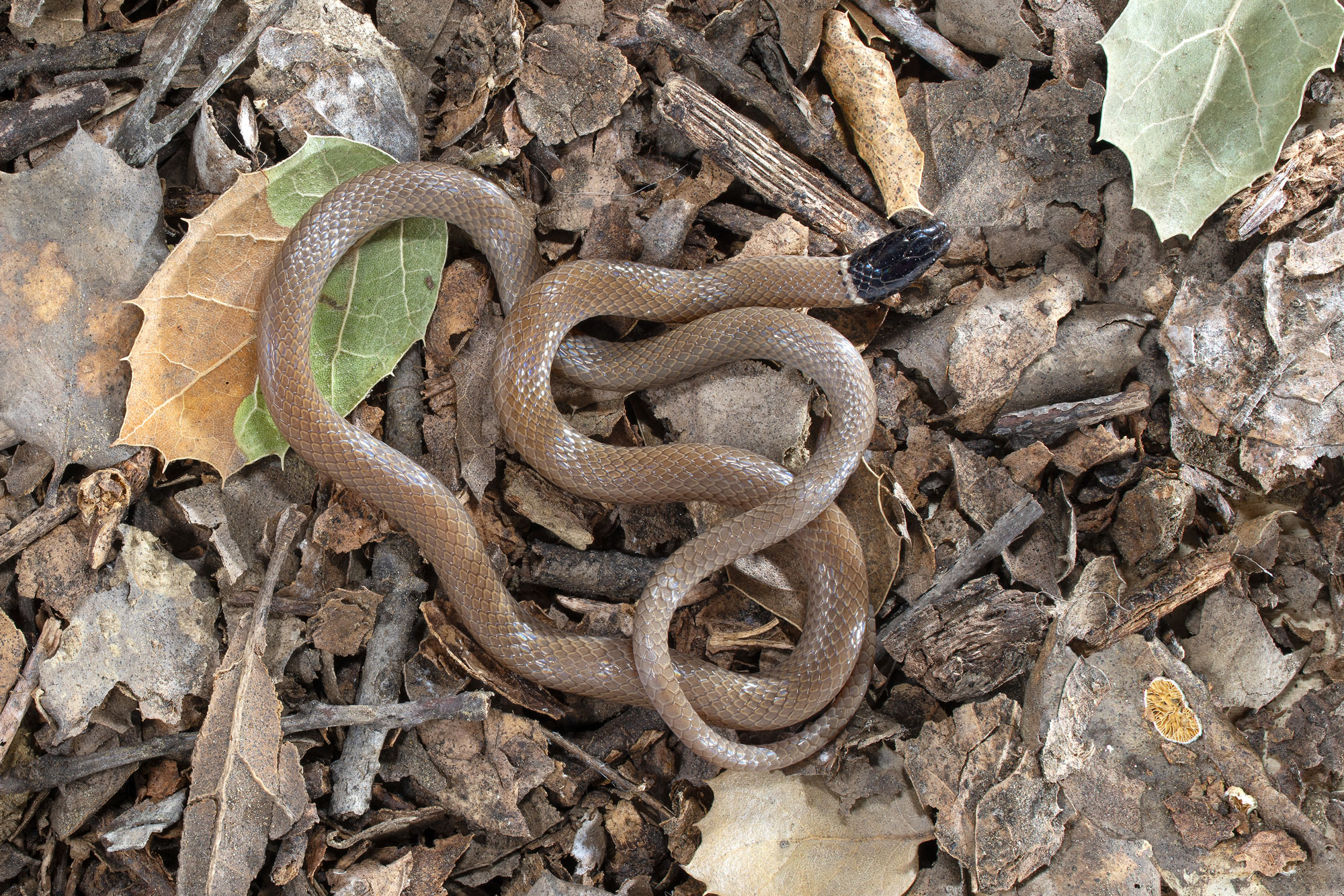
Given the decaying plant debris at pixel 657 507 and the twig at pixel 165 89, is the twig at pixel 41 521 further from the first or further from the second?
the twig at pixel 165 89

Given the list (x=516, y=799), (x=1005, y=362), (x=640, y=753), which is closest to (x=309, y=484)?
(x=516, y=799)

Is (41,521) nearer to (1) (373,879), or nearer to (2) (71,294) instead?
(2) (71,294)

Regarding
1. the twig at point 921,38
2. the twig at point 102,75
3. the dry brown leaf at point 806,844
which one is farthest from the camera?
the twig at point 921,38

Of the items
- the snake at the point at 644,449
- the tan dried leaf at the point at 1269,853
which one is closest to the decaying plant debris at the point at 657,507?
the tan dried leaf at the point at 1269,853

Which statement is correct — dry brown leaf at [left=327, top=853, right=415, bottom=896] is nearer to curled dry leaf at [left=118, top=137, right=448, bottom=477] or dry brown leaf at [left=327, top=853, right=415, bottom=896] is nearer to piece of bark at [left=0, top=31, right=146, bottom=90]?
curled dry leaf at [left=118, top=137, right=448, bottom=477]

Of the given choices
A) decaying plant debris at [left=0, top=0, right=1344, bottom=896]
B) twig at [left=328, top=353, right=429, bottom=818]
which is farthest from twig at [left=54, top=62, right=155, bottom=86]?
twig at [left=328, top=353, right=429, bottom=818]
